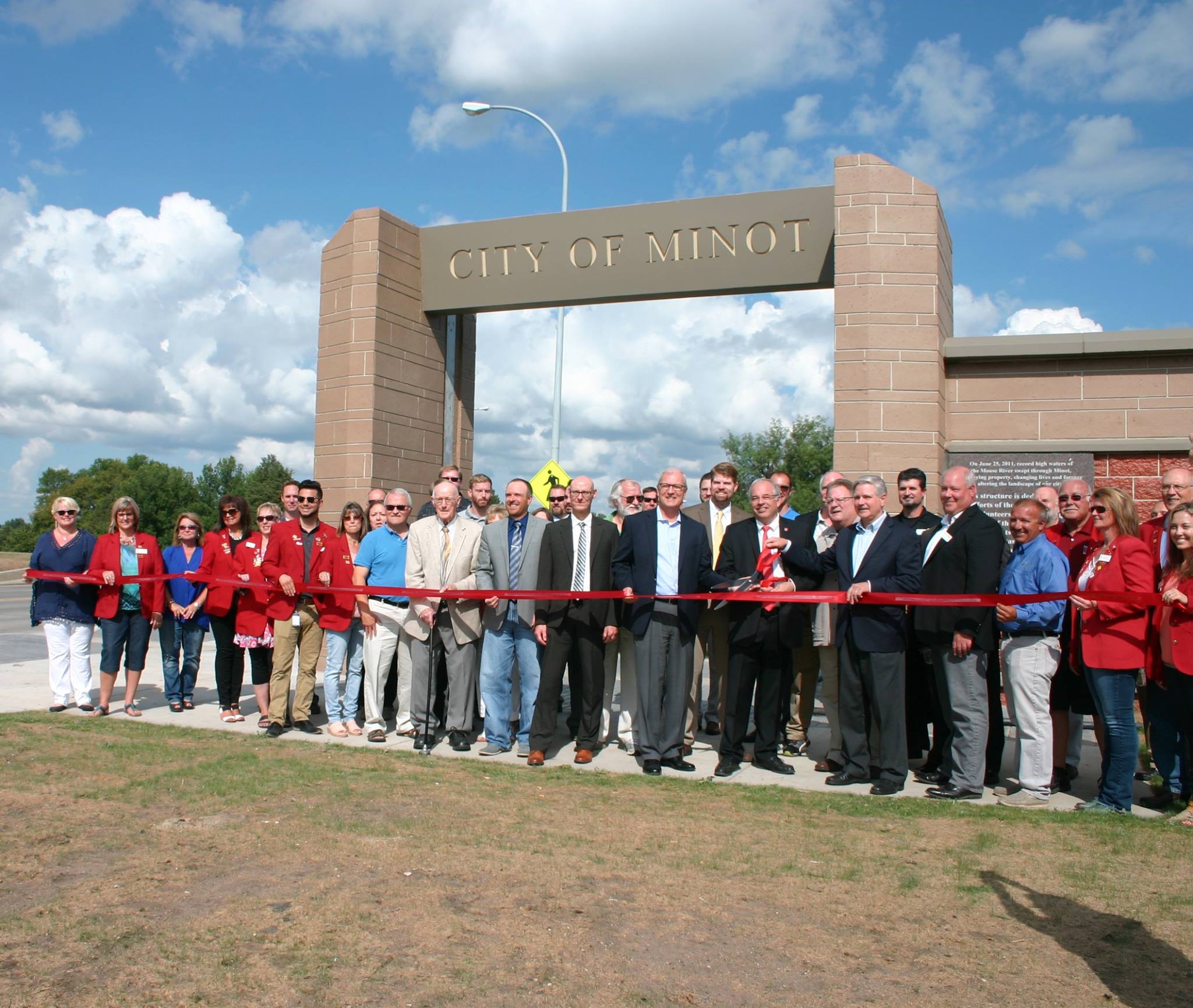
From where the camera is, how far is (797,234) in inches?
408

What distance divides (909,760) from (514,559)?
3.35 meters

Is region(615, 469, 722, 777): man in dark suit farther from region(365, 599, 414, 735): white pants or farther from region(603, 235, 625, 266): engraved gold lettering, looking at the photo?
region(603, 235, 625, 266): engraved gold lettering

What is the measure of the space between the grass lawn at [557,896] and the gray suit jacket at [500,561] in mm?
1403

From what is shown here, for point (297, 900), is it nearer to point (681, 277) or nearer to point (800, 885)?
point (800, 885)

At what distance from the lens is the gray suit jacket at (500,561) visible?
733cm

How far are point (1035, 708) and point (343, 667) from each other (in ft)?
17.2

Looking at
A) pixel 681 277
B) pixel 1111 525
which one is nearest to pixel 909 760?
pixel 1111 525

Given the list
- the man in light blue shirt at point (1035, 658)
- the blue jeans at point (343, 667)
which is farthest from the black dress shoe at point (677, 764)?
the blue jeans at point (343, 667)

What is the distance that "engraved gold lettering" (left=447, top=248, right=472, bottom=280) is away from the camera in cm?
1216

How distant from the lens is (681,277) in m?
11.0

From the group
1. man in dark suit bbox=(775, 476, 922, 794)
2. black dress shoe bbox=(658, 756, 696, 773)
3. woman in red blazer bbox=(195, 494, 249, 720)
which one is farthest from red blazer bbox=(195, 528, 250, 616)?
man in dark suit bbox=(775, 476, 922, 794)

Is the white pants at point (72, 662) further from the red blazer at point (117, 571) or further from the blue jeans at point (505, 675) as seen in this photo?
the blue jeans at point (505, 675)

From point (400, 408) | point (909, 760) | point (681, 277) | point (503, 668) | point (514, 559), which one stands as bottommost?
point (909, 760)

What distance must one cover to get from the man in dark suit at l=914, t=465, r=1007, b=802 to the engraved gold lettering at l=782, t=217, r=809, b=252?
4710 millimetres
